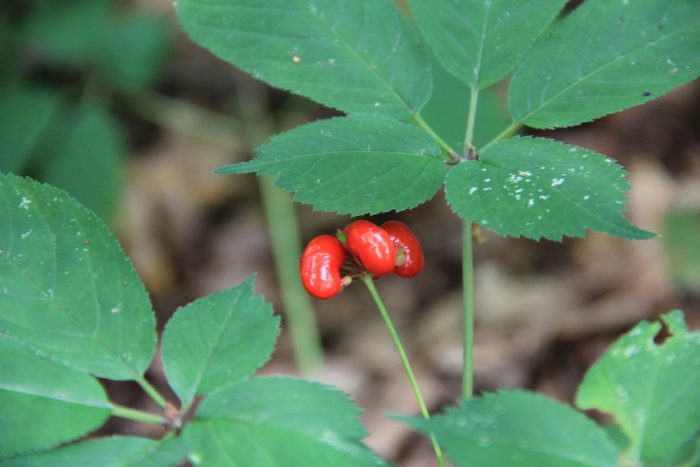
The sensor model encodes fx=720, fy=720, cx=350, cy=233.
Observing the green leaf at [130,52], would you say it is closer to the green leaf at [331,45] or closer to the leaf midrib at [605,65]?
the green leaf at [331,45]

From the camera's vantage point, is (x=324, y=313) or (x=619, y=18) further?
(x=324, y=313)

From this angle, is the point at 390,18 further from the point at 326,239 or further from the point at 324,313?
the point at 324,313

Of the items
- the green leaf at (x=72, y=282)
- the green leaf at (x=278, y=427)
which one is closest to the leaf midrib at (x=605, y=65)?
the green leaf at (x=278, y=427)

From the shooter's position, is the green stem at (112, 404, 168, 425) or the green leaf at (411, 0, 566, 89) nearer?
the green stem at (112, 404, 168, 425)

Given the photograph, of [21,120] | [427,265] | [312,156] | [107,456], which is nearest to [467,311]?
[312,156]

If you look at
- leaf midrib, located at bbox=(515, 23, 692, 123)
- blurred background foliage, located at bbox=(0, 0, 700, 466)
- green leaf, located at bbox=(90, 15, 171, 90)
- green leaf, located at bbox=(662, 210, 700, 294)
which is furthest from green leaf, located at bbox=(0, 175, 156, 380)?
green leaf, located at bbox=(662, 210, 700, 294)

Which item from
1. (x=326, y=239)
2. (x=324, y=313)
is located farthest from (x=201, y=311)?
(x=324, y=313)

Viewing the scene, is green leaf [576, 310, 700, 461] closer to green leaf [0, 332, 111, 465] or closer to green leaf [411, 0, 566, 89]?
green leaf [411, 0, 566, 89]
